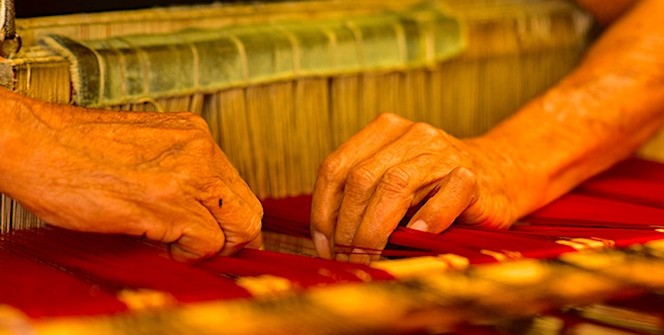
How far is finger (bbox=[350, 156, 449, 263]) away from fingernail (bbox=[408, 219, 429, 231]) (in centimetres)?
2

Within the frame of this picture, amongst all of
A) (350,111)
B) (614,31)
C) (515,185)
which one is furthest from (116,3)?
(614,31)

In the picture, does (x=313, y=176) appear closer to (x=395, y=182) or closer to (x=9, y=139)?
(x=395, y=182)

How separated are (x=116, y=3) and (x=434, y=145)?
399mm

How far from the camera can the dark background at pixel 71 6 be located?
41.4 inches

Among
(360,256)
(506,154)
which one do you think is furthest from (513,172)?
(360,256)

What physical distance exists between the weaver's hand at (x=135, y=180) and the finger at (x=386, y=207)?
0.32 ft

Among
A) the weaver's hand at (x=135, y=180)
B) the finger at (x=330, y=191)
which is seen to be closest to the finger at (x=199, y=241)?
the weaver's hand at (x=135, y=180)

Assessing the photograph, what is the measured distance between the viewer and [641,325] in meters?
0.78

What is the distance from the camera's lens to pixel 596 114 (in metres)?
1.20

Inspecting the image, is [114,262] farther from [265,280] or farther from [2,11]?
[2,11]

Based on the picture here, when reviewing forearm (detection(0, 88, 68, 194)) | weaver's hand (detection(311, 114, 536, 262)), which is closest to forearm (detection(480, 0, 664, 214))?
weaver's hand (detection(311, 114, 536, 262))

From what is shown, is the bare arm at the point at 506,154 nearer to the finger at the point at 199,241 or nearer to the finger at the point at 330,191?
the finger at the point at 330,191

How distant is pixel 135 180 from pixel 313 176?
44 cm

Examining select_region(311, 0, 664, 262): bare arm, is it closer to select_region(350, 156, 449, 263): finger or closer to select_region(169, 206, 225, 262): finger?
select_region(350, 156, 449, 263): finger
